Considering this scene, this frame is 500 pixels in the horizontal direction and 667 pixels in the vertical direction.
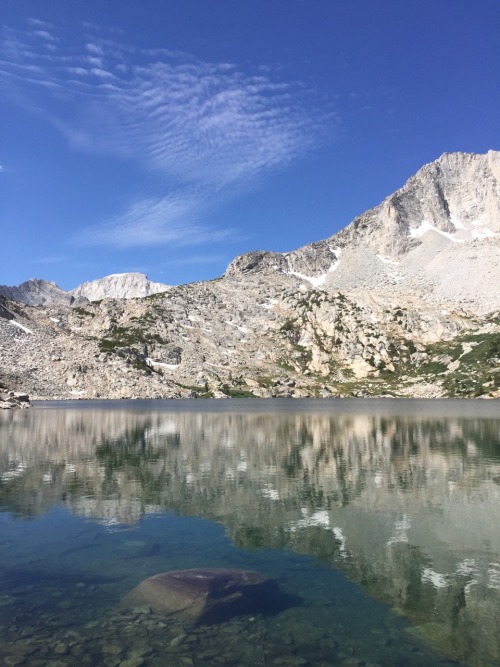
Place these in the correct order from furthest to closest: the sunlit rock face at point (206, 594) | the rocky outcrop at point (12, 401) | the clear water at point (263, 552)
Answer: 1. the rocky outcrop at point (12, 401)
2. the sunlit rock face at point (206, 594)
3. the clear water at point (263, 552)

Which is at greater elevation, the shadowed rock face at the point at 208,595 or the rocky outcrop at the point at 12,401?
the rocky outcrop at the point at 12,401

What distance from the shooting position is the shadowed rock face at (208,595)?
1753 centimetres

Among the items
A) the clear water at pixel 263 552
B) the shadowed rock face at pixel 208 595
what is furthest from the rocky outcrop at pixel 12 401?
the shadowed rock face at pixel 208 595

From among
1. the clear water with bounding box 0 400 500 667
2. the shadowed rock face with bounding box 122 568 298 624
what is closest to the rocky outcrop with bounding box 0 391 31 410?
the clear water with bounding box 0 400 500 667

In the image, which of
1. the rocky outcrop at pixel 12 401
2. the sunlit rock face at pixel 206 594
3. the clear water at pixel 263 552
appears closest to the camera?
the clear water at pixel 263 552

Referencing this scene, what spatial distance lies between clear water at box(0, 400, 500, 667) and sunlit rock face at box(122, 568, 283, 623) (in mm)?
560

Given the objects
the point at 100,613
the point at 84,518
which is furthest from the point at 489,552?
the point at 84,518

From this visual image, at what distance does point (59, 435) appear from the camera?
7781cm

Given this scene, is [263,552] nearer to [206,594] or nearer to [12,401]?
[206,594]

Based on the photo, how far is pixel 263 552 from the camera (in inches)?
961

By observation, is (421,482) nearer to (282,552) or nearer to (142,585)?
(282,552)

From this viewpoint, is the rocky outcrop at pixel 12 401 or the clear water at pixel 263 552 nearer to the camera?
the clear water at pixel 263 552

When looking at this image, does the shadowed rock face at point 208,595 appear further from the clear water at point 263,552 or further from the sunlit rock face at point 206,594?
the clear water at point 263,552

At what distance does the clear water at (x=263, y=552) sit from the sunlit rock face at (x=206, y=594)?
56 cm
